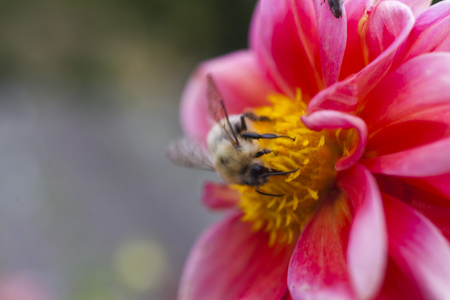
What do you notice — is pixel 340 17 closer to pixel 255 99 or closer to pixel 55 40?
pixel 255 99

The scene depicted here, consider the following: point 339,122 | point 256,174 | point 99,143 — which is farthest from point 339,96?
point 99,143

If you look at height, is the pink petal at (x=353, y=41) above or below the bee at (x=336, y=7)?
below

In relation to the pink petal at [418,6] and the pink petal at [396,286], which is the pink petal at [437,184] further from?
the pink petal at [418,6]

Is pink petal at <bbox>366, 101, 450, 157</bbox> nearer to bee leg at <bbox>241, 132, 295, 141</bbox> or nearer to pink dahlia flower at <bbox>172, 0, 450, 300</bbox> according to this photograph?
pink dahlia flower at <bbox>172, 0, 450, 300</bbox>

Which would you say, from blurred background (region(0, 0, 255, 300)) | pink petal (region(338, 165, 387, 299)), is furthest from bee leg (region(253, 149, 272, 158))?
blurred background (region(0, 0, 255, 300))

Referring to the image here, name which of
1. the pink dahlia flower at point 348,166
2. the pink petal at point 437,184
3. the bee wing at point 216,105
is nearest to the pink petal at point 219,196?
the pink dahlia flower at point 348,166

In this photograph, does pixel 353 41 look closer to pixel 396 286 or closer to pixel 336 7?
pixel 336 7
